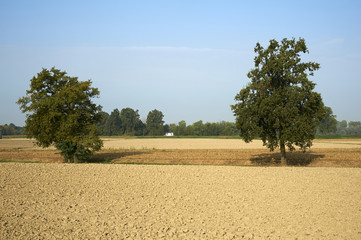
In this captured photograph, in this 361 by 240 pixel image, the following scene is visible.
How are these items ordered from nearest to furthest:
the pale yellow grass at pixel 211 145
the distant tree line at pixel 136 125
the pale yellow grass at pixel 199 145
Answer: the pale yellow grass at pixel 211 145
the pale yellow grass at pixel 199 145
the distant tree line at pixel 136 125

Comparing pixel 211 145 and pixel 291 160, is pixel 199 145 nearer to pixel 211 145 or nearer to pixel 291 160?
pixel 211 145

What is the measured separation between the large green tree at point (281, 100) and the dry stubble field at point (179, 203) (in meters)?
3.99

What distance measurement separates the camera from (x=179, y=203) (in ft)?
55.2

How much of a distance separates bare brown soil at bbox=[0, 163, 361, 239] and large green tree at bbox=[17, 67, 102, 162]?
841 cm

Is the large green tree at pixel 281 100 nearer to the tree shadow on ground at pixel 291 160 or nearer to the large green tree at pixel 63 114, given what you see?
the tree shadow on ground at pixel 291 160

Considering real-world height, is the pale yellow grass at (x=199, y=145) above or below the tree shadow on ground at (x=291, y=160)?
above

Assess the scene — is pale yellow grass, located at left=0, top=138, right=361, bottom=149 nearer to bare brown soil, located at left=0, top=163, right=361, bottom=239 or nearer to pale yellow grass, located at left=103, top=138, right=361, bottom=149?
pale yellow grass, located at left=103, top=138, right=361, bottom=149

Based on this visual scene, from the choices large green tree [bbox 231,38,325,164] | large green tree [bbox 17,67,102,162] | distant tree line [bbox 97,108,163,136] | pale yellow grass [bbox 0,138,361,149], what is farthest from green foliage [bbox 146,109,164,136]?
large green tree [bbox 231,38,325,164]

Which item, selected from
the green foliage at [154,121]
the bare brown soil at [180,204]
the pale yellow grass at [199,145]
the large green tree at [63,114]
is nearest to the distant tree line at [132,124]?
the green foliage at [154,121]

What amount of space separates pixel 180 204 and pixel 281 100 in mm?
17158

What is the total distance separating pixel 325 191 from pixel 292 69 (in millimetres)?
14164

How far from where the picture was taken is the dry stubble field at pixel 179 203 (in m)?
12.2

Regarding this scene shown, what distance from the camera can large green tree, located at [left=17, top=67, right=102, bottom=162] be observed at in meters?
34.6

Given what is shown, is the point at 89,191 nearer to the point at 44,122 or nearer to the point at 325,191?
the point at 325,191
